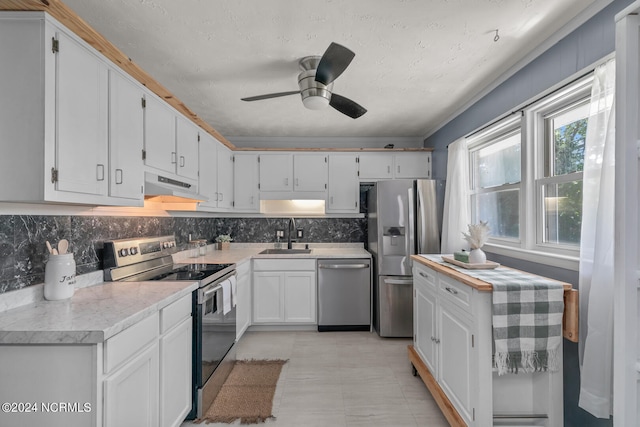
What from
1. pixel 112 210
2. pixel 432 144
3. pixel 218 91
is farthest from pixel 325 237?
pixel 112 210

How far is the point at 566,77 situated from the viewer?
1.79 meters

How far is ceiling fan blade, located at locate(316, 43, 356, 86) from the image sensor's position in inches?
62.9

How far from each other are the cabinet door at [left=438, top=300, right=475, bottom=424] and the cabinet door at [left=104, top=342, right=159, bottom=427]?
1.67 m

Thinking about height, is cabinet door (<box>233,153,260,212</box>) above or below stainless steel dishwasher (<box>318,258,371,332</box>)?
above

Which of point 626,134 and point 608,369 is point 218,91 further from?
point 608,369

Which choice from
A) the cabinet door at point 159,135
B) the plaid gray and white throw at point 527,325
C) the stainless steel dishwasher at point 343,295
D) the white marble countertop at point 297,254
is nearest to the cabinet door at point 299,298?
the stainless steel dishwasher at point 343,295

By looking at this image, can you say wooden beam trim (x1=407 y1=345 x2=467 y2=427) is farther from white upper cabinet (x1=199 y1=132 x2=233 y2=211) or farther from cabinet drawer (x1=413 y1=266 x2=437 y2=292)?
white upper cabinet (x1=199 y1=132 x2=233 y2=211)

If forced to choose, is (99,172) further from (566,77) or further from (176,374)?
(566,77)

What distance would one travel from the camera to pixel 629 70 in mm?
1030

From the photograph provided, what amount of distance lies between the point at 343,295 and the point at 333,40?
2.70 m

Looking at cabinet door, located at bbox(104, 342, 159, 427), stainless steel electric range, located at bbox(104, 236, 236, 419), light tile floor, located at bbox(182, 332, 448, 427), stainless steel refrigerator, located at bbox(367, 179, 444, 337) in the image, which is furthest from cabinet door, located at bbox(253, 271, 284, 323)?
cabinet door, located at bbox(104, 342, 159, 427)

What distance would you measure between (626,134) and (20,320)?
7.98 feet

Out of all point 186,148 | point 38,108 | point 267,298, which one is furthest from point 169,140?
point 267,298

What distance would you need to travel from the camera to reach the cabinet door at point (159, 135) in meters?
2.06
